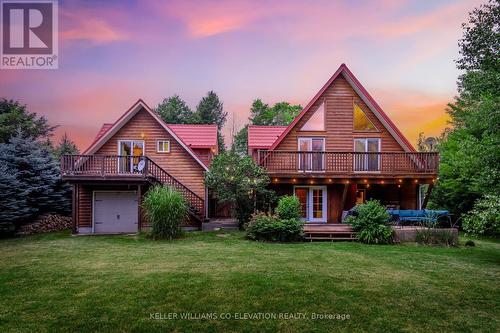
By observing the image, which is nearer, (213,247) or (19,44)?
(213,247)

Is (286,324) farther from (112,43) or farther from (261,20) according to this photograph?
(112,43)

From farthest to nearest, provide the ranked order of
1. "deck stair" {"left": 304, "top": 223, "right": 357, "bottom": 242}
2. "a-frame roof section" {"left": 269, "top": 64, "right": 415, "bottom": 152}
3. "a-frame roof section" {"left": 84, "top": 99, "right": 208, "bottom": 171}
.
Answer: "a-frame roof section" {"left": 84, "top": 99, "right": 208, "bottom": 171}
"a-frame roof section" {"left": 269, "top": 64, "right": 415, "bottom": 152}
"deck stair" {"left": 304, "top": 223, "right": 357, "bottom": 242}

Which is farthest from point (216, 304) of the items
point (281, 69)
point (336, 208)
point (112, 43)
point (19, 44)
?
point (281, 69)

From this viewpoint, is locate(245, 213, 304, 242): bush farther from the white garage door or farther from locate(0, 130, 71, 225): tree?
locate(0, 130, 71, 225): tree

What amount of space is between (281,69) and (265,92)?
22.9 meters

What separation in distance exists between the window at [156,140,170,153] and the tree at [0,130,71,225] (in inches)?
250

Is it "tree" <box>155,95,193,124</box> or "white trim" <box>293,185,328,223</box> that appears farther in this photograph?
"tree" <box>155,95,193,124</box>

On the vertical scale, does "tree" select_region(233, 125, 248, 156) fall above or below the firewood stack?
above

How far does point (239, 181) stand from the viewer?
15164mm

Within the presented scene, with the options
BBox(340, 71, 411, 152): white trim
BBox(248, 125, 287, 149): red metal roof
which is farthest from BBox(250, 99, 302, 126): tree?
BBox(340, 71, 411, 152): white trim

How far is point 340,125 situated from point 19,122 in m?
31.2

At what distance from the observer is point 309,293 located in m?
6.21

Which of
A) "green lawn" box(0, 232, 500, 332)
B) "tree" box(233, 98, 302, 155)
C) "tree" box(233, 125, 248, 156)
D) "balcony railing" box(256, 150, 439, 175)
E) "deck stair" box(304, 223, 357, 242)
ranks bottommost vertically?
"deck stair" box(304, 223, 357, 242)

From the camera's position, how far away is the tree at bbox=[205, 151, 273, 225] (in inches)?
597
